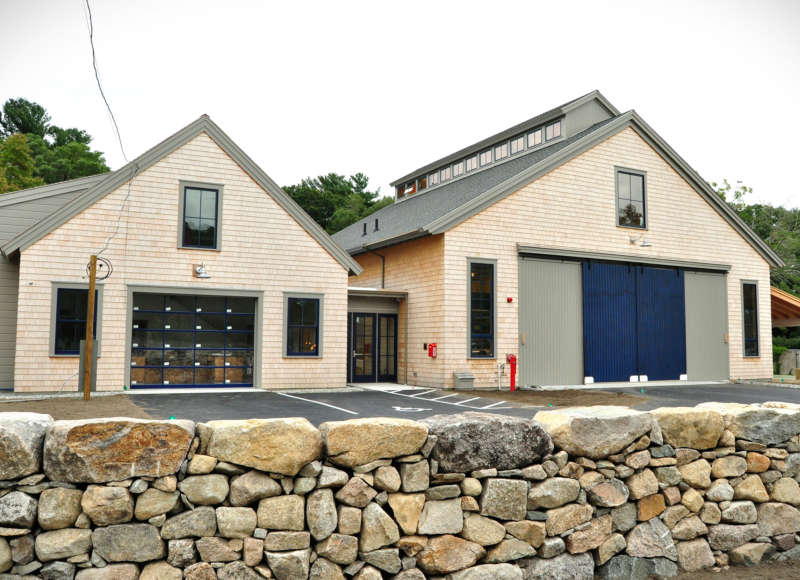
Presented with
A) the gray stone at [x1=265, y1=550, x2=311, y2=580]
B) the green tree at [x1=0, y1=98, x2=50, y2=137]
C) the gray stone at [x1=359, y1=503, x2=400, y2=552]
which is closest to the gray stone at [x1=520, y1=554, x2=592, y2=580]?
the gray stone at [x1=359, y1=503, x2=400, y2=552]

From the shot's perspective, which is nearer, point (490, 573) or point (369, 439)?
point (369, 439)

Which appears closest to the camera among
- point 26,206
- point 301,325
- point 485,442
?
point 485,442

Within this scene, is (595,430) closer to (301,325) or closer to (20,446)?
(20,446)

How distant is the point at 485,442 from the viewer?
4406mm

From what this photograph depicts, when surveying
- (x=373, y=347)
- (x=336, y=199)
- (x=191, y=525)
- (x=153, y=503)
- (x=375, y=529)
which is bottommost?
(x=375, y=529)

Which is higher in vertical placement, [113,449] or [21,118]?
[21,118]

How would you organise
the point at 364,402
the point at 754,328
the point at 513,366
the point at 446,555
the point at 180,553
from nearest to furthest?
the point at 180,553 < the point at 446,555 < the point at 364,402 < the point at 513,366 < the point at 754,328

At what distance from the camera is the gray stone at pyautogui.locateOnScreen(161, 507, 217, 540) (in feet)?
12.3

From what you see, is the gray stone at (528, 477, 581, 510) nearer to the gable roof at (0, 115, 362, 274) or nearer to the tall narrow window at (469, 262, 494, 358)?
the tall narrow window at (469, 262, 494, 358)

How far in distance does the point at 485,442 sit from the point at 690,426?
1.93 m

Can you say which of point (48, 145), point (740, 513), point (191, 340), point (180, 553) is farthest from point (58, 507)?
point (48, 145)

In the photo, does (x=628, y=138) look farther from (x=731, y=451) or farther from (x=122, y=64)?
(x=731, y=451)

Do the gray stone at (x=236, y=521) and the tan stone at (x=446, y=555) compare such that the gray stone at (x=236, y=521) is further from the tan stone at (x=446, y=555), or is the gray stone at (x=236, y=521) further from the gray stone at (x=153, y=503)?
the tan stone at (x=446, y=555)

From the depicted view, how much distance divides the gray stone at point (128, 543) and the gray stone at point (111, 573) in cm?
4
